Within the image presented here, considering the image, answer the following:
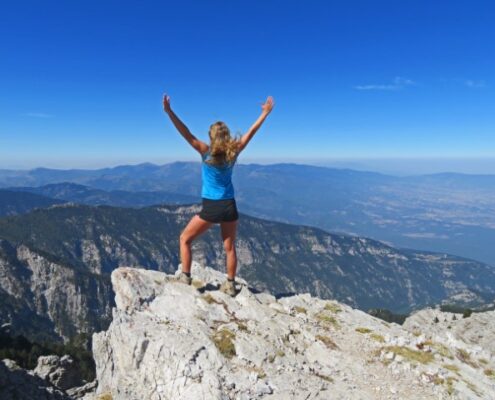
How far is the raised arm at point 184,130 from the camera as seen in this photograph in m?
13.4

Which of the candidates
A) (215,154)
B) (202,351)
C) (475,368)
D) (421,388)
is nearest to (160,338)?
(202,351)

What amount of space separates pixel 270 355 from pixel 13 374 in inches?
517

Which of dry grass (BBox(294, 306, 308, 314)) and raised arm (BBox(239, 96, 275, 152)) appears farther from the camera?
dry grass (BBox(294, 306, 308, 314))

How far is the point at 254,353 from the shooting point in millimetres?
15117

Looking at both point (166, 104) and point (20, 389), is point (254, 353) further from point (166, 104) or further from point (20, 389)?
point (20, 389)

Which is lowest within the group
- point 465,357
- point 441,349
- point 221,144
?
point 465,357

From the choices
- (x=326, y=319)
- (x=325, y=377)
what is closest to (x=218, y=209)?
(x=325, y=377)

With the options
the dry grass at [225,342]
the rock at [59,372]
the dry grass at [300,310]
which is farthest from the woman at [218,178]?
the rock at [59,372]

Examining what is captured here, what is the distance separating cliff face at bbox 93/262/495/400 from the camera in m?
13.8

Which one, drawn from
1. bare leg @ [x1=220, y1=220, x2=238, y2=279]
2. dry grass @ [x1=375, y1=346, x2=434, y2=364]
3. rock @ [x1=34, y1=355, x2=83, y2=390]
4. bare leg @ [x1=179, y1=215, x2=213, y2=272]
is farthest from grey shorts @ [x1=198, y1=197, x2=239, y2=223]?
rock @ [x1=34, y1=355, x2=83, y2=390]

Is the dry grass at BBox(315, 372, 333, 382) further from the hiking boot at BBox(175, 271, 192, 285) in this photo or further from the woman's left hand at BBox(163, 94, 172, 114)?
the woman's left hand at BBox(163, 94, 172, 114)

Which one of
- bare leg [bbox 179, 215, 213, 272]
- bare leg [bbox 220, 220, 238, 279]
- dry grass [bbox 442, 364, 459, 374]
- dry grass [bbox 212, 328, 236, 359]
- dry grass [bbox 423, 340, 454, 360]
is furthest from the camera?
dry grass [bbox 423, 340, 454, 360]

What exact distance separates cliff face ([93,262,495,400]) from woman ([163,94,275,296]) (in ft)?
7.19

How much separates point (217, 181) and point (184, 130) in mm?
2560
